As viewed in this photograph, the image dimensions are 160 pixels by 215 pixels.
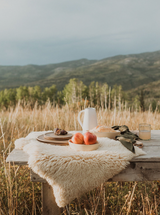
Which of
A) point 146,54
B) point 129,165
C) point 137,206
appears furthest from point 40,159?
point 146,54

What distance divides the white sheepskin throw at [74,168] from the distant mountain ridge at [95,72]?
1538 inches

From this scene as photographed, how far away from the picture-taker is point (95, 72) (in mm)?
52719

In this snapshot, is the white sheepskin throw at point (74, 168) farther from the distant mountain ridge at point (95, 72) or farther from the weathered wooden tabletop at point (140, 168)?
the distant mountain ridge at point (95, 72)

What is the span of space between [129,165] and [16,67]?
71.0 metres

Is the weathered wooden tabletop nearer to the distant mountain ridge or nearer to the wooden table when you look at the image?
the wooden table

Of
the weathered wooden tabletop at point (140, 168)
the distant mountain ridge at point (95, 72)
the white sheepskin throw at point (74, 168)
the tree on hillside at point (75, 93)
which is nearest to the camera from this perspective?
the white sheepskin throw at point (74, 168)

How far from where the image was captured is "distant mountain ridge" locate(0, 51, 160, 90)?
1752 inches

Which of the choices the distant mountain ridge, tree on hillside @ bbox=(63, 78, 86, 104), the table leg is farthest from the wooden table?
the distant mountain ridge

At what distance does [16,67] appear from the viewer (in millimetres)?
67750

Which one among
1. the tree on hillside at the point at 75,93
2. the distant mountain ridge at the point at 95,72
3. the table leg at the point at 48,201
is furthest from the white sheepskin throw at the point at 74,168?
the distant mountain ridge at the point at 95,72

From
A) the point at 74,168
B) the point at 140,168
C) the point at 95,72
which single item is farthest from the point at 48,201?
the point at 95,72

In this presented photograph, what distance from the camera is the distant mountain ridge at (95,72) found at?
44.5m

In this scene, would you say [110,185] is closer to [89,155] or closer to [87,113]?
[87,113]

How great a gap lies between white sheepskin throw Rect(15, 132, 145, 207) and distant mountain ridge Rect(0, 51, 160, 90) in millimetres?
39056
